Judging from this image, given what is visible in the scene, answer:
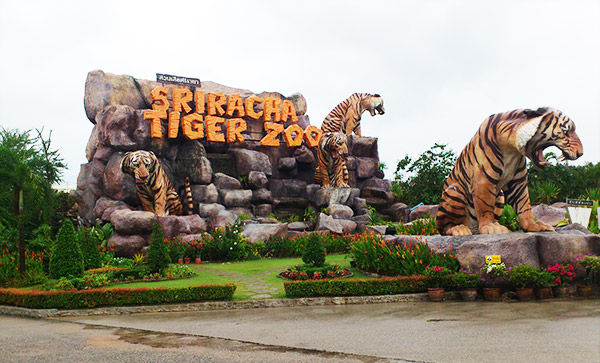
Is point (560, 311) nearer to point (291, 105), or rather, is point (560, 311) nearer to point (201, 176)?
point (201, 176)

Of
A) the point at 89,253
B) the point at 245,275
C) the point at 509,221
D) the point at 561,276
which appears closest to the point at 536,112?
the point at 561,276

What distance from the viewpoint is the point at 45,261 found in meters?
11.9

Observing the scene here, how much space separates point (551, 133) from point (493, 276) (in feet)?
8.70

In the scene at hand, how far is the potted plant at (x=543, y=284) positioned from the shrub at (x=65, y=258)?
330 inches

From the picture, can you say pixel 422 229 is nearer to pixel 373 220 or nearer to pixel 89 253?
pixel 373 220

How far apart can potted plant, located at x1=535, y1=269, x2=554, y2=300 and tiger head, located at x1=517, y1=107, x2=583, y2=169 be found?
6.63 ft

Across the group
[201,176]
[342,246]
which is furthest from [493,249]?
[201,176]

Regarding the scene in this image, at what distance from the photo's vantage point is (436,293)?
8375 mm

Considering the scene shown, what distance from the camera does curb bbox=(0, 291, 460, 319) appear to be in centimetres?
820

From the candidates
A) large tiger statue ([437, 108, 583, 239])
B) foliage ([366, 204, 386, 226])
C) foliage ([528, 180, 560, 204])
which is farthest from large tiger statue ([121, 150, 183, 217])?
foliage ([528, 180, 560, 204])

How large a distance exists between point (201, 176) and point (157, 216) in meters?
3.41

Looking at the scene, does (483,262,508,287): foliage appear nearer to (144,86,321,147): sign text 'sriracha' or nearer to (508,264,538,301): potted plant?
(508,264,538,301): potted plant

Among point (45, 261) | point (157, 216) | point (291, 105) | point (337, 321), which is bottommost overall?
point (337, 321)

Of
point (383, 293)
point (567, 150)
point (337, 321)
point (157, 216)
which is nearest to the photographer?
point (337, 321)
